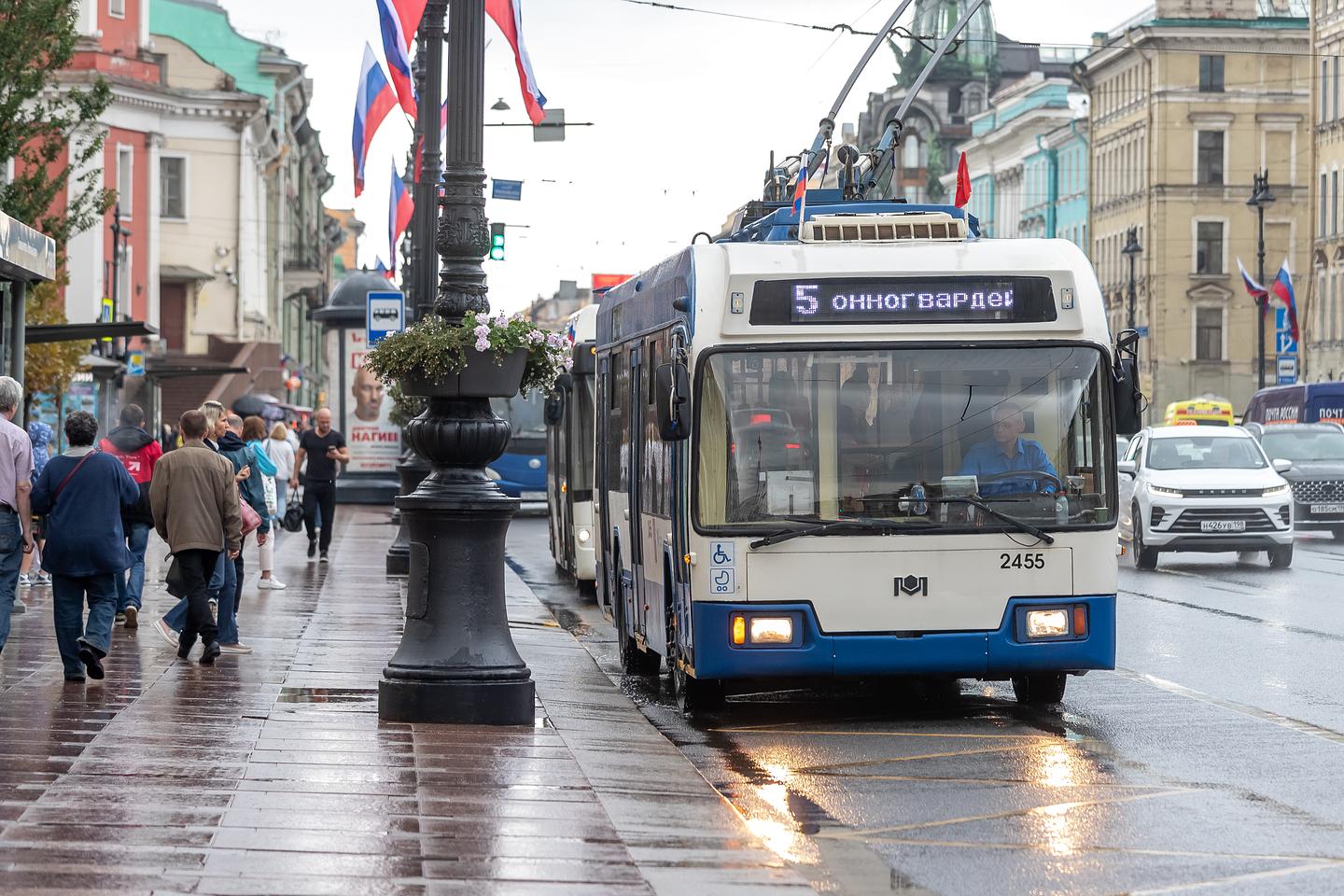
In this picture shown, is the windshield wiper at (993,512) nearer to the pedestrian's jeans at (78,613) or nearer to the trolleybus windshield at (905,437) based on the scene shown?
the trolleybus windshield at (905,437)

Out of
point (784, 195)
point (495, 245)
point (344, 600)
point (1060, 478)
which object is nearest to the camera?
point (1060, 478)

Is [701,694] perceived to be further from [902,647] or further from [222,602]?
[222,602]

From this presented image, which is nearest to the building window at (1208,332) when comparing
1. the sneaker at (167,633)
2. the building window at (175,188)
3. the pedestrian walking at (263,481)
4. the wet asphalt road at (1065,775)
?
the building window at (175,188)

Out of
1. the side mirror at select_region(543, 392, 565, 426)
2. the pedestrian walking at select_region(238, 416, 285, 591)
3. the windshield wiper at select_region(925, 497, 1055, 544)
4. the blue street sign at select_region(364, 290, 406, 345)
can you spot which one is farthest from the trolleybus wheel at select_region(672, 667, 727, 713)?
the blue street sign at select_region(364, 290, 406, 345)

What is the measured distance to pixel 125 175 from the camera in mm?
68875

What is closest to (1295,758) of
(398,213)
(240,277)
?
(398,213)

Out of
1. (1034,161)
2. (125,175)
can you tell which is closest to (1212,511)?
(125,175)

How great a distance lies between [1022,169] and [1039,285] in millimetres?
109382

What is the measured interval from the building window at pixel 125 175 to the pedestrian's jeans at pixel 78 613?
2249 inches

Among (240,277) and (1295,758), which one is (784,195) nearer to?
(1295,758)

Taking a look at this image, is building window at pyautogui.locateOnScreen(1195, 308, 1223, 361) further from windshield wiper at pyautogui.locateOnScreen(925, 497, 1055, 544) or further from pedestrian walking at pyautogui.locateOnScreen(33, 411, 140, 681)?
pedestrian walking at pyautogui.locateOnScreen(33, 411, 140, 681)

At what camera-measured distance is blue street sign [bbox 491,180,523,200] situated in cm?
4284

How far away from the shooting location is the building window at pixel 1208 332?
323 ft

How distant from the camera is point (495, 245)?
159ft
